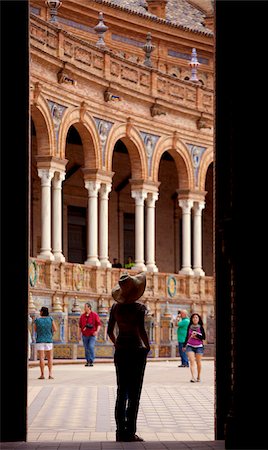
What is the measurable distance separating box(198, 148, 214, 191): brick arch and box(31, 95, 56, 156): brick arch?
9.47 meters

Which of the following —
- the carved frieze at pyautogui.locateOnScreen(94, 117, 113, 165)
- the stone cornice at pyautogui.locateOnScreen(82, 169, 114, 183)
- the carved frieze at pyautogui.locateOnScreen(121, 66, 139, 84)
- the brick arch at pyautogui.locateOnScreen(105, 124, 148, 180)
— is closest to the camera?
the stone cornice at pyautogui.locateOnScreen(82, 169, 114, 183)

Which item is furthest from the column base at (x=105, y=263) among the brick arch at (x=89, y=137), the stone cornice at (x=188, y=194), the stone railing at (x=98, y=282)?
the stone cornice at (x=188, y=194)

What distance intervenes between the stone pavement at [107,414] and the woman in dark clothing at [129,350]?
0.33 m

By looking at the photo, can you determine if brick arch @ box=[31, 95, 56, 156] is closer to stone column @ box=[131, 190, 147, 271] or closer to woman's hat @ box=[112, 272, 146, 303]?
stone column @ box=[131, 190, 147, 271]

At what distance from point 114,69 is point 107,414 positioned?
22.4 meters

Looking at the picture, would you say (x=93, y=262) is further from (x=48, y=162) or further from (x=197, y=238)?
(x=197, y=238)

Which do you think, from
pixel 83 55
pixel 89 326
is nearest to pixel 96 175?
pixel 83 55

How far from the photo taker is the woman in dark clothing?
35.3 ft

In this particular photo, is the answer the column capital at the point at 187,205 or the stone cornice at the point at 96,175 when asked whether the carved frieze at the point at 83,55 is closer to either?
the stone cornice at the point at 96,175

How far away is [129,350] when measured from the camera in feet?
35.4

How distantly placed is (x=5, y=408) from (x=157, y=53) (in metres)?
40.0

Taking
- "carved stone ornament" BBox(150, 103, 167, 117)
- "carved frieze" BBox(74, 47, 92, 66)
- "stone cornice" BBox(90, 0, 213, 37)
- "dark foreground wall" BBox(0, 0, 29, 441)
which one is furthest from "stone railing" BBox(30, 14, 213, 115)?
"dark foreground wall" BBox(0, 0, 29, 441)

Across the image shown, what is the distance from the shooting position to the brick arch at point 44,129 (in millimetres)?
31094
